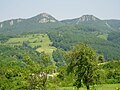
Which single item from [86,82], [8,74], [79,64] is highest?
[79,64]

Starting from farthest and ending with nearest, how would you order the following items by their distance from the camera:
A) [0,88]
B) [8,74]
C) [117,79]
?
1. [8,74]
2. [117,79]
3. [0,88]

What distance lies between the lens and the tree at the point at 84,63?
4459cm

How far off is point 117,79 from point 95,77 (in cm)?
4703

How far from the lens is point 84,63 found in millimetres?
44625

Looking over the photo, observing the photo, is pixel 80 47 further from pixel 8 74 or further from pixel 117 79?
pixel 8 74

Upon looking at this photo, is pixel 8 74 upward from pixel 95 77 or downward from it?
downward

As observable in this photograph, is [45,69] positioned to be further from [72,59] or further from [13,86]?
[13,86]

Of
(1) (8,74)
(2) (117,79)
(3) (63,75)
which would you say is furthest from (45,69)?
(1) (8,74)

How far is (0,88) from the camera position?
269 ft

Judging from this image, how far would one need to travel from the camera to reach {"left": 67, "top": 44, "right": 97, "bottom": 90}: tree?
44.6m

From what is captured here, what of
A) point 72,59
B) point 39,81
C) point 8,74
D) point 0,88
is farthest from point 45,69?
point 8,74

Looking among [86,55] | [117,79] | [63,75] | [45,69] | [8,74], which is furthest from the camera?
[8,74]

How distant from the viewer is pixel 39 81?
33844 mm

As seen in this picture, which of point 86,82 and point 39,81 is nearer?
point 39,81
